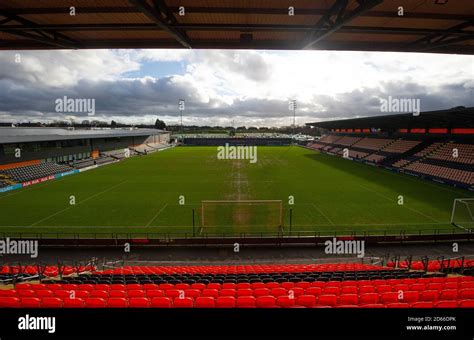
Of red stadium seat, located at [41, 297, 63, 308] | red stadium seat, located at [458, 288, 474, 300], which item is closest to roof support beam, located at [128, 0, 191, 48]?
red stadium seat, located at [41, 297, 63, 308]

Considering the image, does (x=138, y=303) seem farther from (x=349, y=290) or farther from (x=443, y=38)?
(x=443, y=38)

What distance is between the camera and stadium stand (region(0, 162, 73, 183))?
36.5m

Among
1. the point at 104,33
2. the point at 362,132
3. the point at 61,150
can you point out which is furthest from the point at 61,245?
the point at 362,132

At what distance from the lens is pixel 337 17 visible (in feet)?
18.3

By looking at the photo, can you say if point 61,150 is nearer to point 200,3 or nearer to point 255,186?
point 255,186

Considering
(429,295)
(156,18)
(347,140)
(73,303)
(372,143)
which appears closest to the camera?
(156,18)

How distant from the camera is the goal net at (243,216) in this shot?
2036 centimetres

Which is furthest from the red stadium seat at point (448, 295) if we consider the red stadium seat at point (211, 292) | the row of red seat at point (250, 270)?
the red stadium seat at point (211, 292)

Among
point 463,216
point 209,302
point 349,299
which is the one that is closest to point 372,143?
point 463,216

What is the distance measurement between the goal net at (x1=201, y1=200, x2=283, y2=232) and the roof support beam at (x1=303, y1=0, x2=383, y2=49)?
14.8m

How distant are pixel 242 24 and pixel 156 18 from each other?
2035mm

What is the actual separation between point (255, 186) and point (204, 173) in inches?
528

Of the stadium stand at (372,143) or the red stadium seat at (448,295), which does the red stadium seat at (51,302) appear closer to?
the red stadium seat at (448,295)

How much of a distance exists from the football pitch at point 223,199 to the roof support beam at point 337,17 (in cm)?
1414
